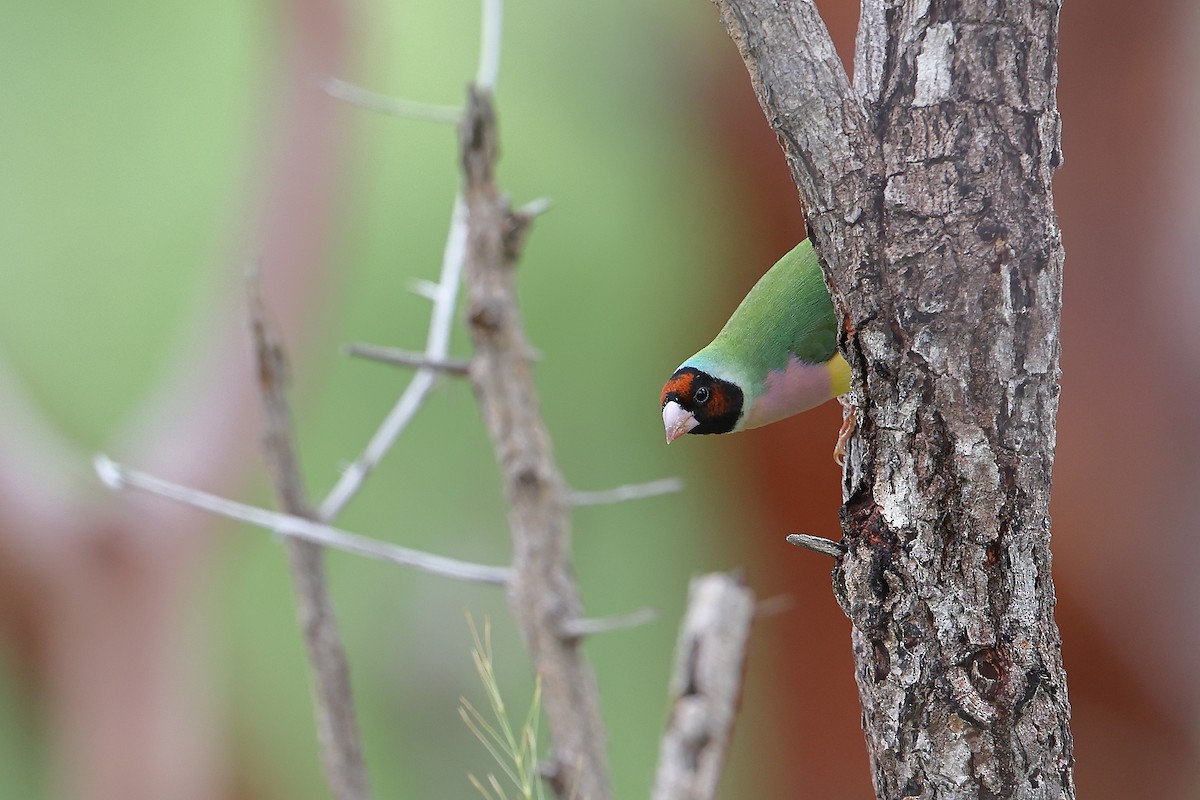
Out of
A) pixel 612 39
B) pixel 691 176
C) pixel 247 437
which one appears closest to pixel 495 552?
pixel 247 437

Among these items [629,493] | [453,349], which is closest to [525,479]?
[629,493]

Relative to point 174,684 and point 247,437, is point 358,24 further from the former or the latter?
point 174,684

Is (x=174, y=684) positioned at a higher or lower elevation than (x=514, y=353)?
lower

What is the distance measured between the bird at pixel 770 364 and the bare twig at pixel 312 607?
1.61 ft

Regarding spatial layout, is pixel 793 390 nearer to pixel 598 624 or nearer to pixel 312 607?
pixel 598 624

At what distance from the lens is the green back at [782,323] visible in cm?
70

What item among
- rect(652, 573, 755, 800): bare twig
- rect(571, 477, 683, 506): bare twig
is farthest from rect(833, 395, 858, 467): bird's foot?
rect(571, 477, 683, 506): bare twig

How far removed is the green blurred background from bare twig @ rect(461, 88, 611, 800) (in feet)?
4.08

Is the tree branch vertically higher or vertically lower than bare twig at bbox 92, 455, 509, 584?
higher

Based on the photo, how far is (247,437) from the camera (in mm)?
2307

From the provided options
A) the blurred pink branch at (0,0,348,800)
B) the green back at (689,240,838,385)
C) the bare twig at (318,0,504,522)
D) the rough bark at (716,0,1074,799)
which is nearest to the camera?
the rough bark at (716,0,1074,799)

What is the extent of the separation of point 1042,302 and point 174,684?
2390 mm

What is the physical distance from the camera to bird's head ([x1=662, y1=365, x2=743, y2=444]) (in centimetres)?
71

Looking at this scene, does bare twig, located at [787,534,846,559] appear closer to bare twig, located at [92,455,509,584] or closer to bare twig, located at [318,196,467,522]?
bare twig, located at [92,455,509,584]
